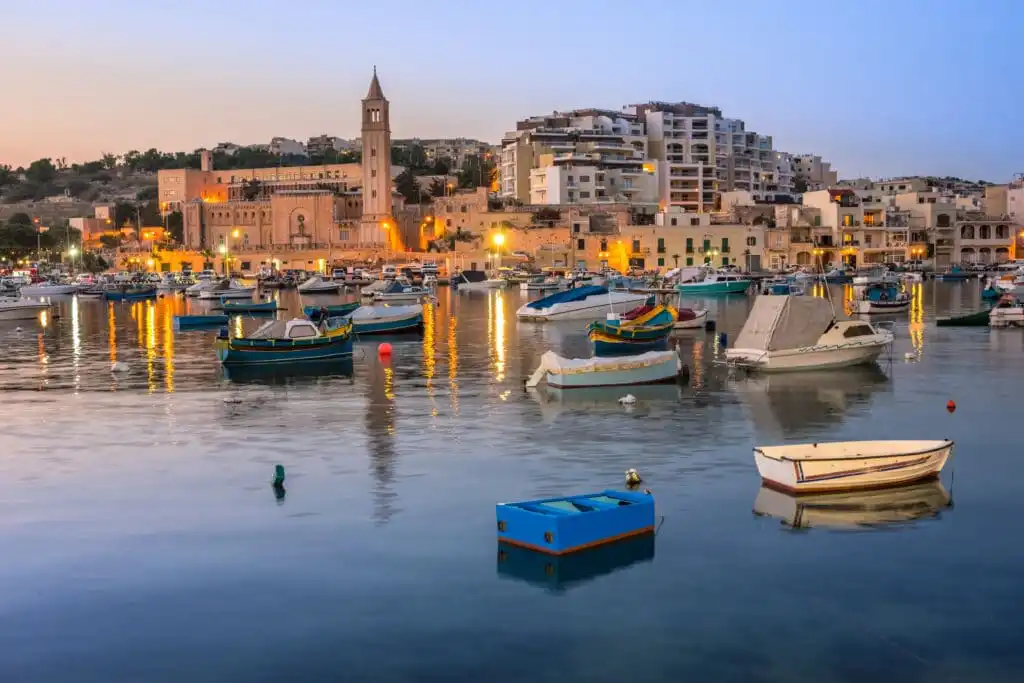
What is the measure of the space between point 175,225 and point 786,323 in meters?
141

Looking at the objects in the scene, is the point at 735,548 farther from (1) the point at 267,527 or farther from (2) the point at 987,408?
(2) the point at 987,408

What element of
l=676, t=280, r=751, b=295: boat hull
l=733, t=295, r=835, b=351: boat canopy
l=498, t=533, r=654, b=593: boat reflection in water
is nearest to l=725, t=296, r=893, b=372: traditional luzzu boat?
l=733, t=295, r=835, b=351: boat canopy

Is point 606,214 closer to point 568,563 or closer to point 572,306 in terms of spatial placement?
point 572,306

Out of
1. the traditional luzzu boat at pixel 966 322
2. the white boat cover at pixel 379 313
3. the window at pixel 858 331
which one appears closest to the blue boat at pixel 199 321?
the white boat cover at pixel 379 313

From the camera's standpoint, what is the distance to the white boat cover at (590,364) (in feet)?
85.1

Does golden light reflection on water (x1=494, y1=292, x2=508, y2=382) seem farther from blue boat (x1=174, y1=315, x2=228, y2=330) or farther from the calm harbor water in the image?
blue boat (x1=174, y1=315, x2=228, y2=330)

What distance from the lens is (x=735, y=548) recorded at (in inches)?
531

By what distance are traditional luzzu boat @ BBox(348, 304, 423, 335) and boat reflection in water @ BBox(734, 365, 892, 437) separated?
18.5 m

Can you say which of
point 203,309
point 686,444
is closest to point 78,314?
point 203,309

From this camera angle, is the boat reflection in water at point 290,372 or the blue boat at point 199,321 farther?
the blue boat at point 199,321

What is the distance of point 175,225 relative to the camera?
160 meters

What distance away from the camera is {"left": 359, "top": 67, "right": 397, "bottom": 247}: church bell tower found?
120 metres

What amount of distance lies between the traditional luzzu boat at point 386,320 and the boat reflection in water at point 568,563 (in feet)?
101

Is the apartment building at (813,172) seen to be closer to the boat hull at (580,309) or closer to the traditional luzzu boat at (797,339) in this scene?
the boat hull at (580,309)
